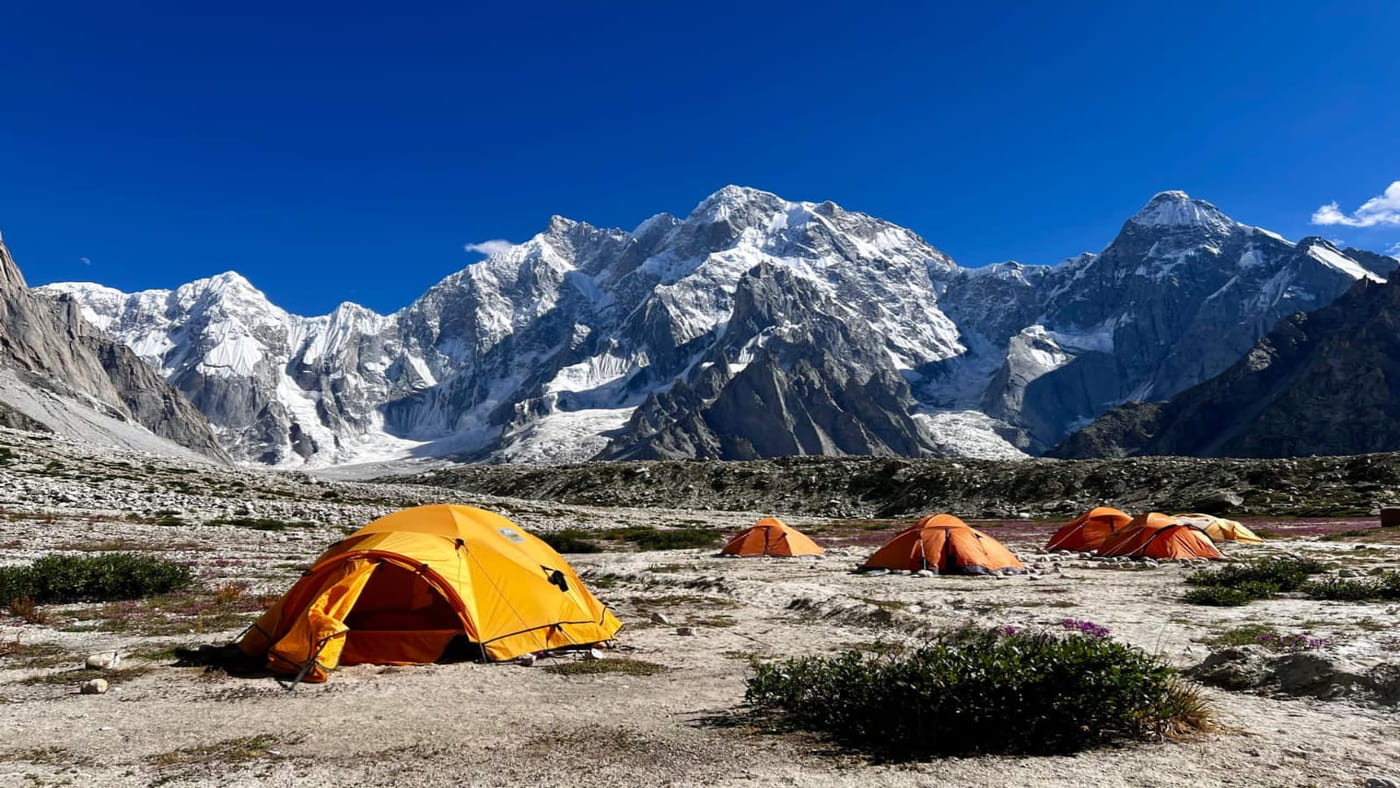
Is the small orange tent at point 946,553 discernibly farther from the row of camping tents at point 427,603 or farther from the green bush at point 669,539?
the green bush at point 669,539

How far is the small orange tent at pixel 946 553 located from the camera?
25.4 m

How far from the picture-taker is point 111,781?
7.54 m

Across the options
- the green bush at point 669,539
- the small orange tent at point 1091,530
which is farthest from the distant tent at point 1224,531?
the green bush at point 669,539

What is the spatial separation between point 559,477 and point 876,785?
110547mm

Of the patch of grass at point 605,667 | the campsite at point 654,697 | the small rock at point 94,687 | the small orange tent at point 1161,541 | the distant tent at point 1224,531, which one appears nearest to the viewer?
the campsite at point 654,697

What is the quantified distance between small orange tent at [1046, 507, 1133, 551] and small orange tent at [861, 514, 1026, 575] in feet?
31.6

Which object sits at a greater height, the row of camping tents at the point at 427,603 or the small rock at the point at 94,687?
the row of camping tents at the point at 427,603

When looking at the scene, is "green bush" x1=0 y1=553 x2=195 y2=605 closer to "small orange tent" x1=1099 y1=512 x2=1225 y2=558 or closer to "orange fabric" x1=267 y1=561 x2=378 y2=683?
"orange fabric" x1=267 y1=561 x2=378 y2=683

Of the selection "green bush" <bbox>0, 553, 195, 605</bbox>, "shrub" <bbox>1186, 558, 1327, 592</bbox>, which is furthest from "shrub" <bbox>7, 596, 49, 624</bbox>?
"shrub" <bbox>1186, 558, 1327, 592</bbox>

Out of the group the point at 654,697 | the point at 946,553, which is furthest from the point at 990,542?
the point at 654,697

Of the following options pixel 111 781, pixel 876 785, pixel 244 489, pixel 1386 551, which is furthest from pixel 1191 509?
pixel 244 489

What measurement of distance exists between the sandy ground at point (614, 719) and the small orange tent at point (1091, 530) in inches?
630

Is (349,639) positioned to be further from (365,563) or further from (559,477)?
(559,477)

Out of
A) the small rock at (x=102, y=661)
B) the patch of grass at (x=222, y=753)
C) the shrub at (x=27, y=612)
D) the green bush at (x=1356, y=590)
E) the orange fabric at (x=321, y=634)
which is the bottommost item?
the shrub at (x=27, y=612)
